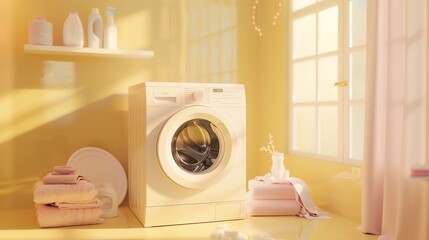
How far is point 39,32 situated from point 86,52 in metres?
0.35

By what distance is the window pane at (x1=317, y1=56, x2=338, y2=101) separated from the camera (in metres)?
3.37

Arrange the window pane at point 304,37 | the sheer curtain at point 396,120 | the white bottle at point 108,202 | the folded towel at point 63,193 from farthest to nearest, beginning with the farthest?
the window pane at point 304,37
the white bottle at point 108,202
the folded towel at point 63,193
the sheer curtain at point 396,120

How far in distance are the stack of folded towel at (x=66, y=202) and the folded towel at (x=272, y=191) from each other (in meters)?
1.08

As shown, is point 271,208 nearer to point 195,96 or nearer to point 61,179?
point 195,96

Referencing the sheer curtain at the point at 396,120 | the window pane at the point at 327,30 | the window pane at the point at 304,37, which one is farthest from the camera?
the window pane at the point at 304,37

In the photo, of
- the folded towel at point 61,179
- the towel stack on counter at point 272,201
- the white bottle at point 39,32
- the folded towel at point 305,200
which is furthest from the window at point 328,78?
the white bottle at point 39,32

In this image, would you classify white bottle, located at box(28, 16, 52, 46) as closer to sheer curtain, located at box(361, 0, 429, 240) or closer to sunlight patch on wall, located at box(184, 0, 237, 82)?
sunlight patch on wall, located at box(184, 0, 237, 82)

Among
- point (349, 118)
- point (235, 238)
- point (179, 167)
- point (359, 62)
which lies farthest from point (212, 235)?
point (359, 62)

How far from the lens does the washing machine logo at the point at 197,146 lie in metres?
3.12

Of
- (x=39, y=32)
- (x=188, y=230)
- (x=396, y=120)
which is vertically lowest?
(x=188, y=230)

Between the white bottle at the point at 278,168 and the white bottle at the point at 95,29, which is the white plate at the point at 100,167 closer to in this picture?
the white bottle at the point at 95,29

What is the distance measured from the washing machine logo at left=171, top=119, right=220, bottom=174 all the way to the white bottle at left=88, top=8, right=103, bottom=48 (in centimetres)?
102

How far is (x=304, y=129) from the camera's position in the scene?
3.77 meters

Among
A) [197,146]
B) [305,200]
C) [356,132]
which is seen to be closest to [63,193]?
[197,146]
